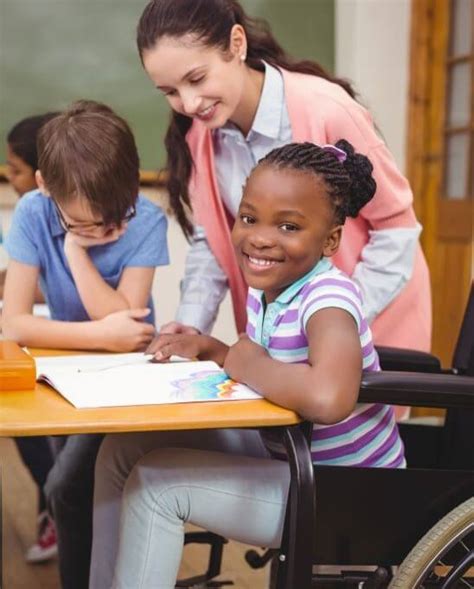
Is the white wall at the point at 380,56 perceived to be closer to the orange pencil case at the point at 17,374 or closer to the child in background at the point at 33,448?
the child in background at the point at 33,448

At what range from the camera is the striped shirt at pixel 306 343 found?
1183mm

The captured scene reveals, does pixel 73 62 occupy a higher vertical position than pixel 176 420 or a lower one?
higher

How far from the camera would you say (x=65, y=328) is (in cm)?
152

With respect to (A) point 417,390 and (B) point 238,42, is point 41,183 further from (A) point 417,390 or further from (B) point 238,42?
(A) point 417,390

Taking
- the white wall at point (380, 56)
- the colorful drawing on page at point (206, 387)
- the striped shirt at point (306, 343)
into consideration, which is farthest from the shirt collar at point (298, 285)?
the white wall at point (380, 56)

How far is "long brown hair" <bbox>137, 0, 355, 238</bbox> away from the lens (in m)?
A: 1.38

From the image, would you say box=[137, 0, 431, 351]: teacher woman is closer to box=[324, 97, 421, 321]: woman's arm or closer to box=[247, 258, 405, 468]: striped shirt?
box=[324, 97, 421, 321]: woman's arm

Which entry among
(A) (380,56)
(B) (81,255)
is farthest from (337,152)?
(A) (380,56)

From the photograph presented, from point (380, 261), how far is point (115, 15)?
1.40 meters

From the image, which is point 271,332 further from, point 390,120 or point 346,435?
point 390,120

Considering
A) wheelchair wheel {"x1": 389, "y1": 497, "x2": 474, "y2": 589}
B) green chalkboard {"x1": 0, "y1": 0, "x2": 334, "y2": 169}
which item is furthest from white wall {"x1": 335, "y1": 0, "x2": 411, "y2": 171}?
wheelchair wheel {"x1": 389, "y1": 497, "x2": 474, "y2": 589}

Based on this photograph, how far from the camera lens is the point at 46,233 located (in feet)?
5.16

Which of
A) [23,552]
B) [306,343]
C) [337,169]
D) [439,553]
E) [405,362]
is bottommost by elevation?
[23,552]

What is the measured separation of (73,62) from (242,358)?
1705 mm
